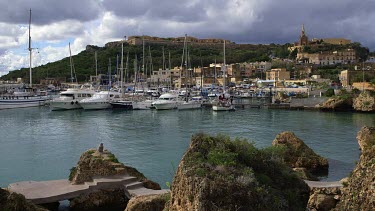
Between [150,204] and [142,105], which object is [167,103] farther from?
[150,204]

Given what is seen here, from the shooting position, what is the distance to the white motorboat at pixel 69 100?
65.8 meters

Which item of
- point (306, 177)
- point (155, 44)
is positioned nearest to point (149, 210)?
point (306, 177)

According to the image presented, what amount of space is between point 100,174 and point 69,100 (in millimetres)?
52495

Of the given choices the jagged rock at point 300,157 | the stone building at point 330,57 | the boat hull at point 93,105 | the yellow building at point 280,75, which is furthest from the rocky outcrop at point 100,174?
the stone building at point 330,57

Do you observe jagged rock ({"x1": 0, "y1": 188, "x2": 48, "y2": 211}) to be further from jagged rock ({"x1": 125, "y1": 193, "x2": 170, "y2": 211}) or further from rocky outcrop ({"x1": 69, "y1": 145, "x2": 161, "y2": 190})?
rocky outcrop ({"x1": 69, "y1": 145, "x2": 161, "y2": 190})

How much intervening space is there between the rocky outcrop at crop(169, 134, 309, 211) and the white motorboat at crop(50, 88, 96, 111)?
5927 centimetres

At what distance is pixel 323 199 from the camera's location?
13125mm

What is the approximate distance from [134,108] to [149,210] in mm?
53448

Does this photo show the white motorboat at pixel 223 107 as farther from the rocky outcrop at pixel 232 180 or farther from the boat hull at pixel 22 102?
the rocky outcrop at pixel 232 180

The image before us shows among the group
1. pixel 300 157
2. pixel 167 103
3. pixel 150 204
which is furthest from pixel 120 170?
pixel 167 103

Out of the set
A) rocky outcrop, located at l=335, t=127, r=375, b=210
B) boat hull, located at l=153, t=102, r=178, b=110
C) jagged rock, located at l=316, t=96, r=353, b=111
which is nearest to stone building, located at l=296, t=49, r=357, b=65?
jagged rock, located at l=316, t=96, r=353, b=111

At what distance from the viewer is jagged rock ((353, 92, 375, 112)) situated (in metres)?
57.8

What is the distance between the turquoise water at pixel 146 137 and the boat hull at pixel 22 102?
39.4ft

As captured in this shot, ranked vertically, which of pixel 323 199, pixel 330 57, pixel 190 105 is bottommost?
pixel 323 199
